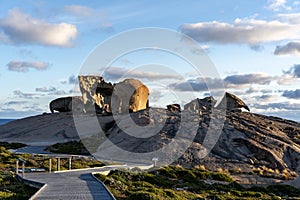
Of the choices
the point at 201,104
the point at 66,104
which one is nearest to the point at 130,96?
the point at 201,104

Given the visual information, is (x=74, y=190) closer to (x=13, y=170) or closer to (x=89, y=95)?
(x=13, y=170)

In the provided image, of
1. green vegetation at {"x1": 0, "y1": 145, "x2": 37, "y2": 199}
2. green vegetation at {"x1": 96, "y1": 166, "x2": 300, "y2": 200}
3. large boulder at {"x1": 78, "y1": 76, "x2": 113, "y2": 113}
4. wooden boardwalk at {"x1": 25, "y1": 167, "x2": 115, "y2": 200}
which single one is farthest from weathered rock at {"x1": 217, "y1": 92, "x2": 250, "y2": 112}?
wooden boardwalk at {"x1": 25, "y1": 167, "x2": 115, "y2": 200}

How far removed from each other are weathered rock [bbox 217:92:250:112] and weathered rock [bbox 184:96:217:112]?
52.4 inches

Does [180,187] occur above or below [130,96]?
below

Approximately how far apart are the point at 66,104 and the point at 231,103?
3089 cm

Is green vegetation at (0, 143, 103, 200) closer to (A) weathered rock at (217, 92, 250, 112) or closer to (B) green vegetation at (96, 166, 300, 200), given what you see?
(B) green vegetation at (96, 166, 300, 200)

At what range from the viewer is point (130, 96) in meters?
69.8

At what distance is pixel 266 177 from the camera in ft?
110

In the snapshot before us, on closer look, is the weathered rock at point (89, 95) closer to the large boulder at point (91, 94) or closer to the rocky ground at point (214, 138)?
the large boulder at point (91, 94)

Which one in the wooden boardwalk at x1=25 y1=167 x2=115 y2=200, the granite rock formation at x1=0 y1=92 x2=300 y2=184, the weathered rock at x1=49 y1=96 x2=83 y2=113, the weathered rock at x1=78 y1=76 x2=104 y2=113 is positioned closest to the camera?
the wooden boardwalk at x1=25 y1=167 x2=115 y2=200

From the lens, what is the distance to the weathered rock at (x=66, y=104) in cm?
7467

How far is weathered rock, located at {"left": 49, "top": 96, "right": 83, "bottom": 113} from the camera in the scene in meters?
74.7

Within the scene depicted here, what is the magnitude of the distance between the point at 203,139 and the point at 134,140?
23.0ft

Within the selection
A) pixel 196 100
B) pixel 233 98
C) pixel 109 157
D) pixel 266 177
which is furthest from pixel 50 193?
pixel 233 98
